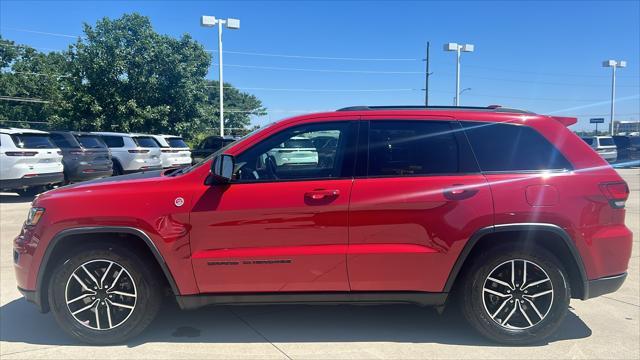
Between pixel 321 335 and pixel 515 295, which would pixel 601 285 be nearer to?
pixel 515 295

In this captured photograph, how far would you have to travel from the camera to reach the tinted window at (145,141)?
1687 centimetres

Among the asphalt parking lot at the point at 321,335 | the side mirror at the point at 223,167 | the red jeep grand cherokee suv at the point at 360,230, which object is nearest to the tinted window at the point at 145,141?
the asphalt parking lot at the point at 321,335

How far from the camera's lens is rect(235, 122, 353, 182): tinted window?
3.70 metres

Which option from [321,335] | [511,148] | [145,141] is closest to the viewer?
[511,148]

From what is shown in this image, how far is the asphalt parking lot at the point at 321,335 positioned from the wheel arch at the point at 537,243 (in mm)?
468

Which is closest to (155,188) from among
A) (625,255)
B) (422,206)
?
(422,206)

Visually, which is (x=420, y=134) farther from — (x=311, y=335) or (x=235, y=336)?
(x=235, y=336)

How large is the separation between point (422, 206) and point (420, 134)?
2.02 ft

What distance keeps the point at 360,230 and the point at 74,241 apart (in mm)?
2190

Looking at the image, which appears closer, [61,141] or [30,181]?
[30,181]

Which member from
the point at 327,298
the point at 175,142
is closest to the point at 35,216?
the point at 327,298

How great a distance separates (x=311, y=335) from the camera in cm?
393

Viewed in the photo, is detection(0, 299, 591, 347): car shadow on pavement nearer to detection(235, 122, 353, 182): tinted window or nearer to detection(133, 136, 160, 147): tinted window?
detection(235, 122, 353, 182): tinted window

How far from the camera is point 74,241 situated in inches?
146
